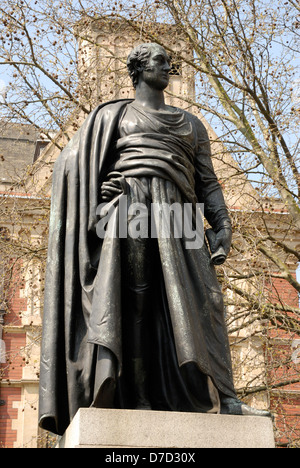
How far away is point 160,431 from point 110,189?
148 centimetres

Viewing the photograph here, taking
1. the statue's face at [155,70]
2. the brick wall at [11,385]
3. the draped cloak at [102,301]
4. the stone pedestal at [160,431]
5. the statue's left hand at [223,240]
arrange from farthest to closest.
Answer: the brick wall at [11,385], the statue's face at [155,70], the statue's left hand at [223,240], the draped cloak at [102,301], the stone pedestal at [160,431]

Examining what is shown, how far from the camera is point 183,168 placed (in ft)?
16.6

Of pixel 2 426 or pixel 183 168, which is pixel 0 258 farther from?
pixel 183 168

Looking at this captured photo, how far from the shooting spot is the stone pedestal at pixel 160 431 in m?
4.02

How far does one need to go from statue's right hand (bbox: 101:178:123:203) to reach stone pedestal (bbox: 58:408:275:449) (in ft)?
4.37

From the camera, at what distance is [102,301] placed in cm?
450

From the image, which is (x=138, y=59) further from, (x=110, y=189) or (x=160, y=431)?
(x=160, y=431)

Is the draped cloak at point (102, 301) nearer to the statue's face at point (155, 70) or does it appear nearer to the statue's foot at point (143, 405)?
the statue's foot at point (143, 405)

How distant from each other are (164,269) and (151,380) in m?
0.63

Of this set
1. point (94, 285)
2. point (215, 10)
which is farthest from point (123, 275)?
point (215, 10)

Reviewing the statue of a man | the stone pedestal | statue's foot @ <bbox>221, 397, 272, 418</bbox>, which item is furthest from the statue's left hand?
the stone pedestal

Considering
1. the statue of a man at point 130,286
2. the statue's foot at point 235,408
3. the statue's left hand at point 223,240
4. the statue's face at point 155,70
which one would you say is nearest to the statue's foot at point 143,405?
the statue of a man at point 130,286

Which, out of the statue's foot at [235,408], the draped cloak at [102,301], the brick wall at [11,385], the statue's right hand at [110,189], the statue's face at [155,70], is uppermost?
the brick wall at [11,385]

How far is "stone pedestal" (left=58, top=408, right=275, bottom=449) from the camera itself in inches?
158
